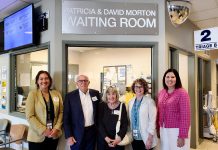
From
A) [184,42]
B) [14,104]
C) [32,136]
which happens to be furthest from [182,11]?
[14,104]

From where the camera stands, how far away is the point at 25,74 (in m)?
3.71

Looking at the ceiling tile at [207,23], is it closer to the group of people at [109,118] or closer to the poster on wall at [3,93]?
the group of people at [109,118]

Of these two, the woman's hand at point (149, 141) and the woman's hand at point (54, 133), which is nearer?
the woman's hand at point (149, 141)

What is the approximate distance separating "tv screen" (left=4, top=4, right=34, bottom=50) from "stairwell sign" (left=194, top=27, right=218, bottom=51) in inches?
111

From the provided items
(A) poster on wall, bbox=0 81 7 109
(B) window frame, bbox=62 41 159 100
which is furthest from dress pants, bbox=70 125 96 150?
(A) poster on wall, bbox=0 81 7 109

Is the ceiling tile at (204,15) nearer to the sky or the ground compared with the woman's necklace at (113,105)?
nearer to the sky

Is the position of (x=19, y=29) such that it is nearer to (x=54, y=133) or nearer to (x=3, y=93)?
(x=3, y=93)

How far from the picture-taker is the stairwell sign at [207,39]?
3.40m

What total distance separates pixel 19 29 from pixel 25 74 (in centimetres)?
87

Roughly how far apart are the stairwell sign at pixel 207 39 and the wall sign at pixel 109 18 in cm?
123

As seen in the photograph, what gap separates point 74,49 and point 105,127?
1.23 meters

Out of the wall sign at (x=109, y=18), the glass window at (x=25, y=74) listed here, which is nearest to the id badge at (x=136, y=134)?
the wall sign at (x=109, y=18)

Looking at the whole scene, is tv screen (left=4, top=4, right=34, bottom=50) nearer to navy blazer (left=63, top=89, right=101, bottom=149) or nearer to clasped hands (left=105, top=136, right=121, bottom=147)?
navy blazer (left=63, top=89, right=101, bottom=149)

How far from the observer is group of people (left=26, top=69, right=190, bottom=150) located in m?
2.35
